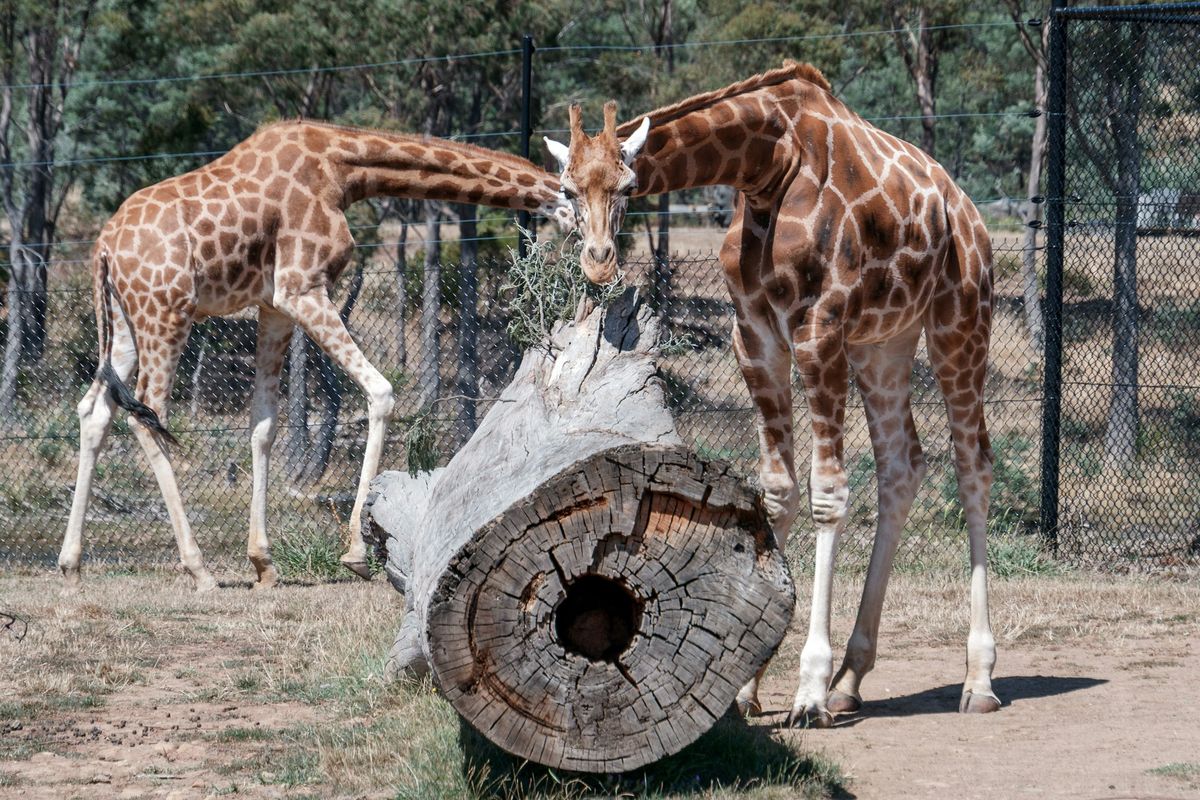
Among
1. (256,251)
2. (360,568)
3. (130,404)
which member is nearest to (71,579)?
(130,404)

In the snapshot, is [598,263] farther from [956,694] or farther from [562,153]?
[956,694]

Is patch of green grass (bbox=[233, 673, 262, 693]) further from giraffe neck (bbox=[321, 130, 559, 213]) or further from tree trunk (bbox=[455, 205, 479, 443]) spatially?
giraffe neck (bbox=[321, 130, 559, 213])

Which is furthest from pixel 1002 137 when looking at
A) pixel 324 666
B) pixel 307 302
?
pixel 324 666

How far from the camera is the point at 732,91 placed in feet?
19.1

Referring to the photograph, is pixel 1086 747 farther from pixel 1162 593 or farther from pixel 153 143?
pixel 153 143

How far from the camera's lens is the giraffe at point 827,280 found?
5.54 m

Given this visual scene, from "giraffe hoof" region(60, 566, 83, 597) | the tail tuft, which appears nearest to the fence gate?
the tail tuft

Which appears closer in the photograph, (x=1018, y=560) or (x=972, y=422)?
(x=972, y=422)

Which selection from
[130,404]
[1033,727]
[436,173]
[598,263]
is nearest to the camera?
[598,263]

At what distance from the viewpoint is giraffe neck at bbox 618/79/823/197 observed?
5.70m

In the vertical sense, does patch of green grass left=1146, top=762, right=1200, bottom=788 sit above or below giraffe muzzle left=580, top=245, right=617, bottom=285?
below

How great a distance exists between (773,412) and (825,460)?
A: 0.44 metres

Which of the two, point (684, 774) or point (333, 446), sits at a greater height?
point (333, 446)

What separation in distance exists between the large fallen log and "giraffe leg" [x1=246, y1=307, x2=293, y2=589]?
4.76 metres
